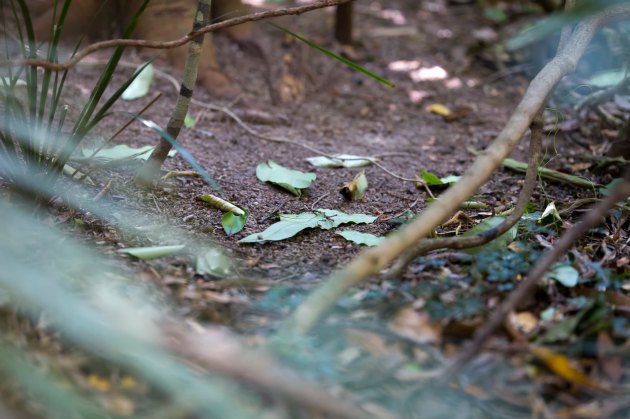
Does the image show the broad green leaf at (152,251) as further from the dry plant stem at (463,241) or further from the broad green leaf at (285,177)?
the broad green leaf at (285,177)

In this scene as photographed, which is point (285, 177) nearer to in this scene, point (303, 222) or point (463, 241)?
point (303, 222)

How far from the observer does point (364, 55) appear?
3.59 metres

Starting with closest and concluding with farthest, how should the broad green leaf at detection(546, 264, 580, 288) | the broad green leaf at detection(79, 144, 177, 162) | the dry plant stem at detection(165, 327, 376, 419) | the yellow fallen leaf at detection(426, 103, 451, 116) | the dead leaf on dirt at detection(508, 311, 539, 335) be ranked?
the dry plant stem at detection(165, 327, 376, 419) → the dead leaf on dirt at detection(508, 311, 539, 335) → the broad green leaf at detection(546, 264, 580, 288) → the broad green leaf at detection(79, 144, 177, 162) → the yellow fallen leaf at detection(426, 103, 451, 116)

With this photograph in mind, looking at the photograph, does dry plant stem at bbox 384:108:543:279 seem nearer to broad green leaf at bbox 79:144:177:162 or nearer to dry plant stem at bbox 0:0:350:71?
dry plant stem at bbox 0:0:350:71

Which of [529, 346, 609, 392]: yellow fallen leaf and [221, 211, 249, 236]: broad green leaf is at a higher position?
[221, 211, 249, 236]: broad green leaf

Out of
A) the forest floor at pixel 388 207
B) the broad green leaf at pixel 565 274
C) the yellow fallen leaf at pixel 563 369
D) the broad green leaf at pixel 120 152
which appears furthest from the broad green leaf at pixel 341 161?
the yellow fallen leaf at pixel 563 369

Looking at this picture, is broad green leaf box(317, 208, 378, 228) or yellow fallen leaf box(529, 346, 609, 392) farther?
broad green leaf box(317, 208, 378, 228)

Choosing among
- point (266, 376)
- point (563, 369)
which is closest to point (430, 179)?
point (563, 369)

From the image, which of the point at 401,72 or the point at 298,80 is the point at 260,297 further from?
the point at 401,72

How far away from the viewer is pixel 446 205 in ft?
4.38

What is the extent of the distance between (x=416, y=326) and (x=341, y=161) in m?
1.19

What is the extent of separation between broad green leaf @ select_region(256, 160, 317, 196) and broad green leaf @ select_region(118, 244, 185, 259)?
61 cm

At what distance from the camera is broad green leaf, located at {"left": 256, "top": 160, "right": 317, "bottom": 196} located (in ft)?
7.01

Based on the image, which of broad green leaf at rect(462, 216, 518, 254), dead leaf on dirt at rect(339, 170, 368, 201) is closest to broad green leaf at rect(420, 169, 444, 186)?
dead leaf on dirt at rect(339, 170, 368, 201)
